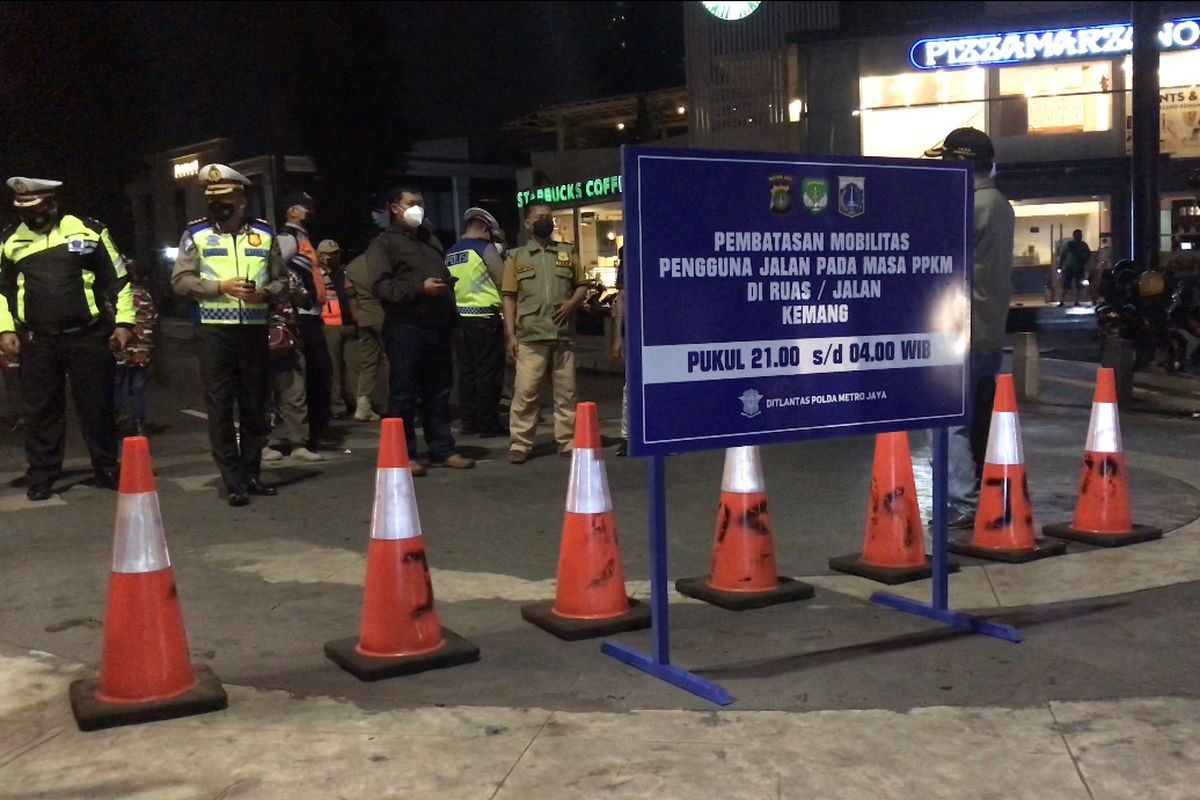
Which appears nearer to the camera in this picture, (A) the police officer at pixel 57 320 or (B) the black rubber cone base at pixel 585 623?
(B) the black rubber cone base at pixel 585 623

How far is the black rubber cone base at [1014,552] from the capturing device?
234 inches

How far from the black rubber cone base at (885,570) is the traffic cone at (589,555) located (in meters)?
1.22

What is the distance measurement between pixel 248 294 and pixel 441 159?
127 ft

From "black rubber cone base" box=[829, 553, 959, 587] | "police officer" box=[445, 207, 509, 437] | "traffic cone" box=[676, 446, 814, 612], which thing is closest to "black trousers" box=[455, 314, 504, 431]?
"police officer" box=[445, 207, 509, 437]

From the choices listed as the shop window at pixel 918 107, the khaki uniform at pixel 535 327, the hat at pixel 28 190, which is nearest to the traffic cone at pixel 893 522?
the khaki uniform at pixel 535 327

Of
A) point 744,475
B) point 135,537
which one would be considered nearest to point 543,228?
point 744,475

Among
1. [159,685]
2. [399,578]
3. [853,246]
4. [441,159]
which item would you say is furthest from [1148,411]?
[441,159]

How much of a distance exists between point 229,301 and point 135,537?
331 cm

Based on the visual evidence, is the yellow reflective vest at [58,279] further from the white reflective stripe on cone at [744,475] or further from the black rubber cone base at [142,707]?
the white reflective stripe on cone at [744,475]

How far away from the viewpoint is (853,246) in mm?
4609

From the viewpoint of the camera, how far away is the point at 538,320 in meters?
8.90

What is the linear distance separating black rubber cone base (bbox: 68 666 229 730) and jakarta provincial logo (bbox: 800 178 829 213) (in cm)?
268

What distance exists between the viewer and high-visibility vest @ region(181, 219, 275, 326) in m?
7.28

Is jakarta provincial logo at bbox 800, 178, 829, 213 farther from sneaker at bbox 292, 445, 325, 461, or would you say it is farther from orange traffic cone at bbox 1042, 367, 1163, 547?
sneaker at bbox 292, 445, 325, 461
